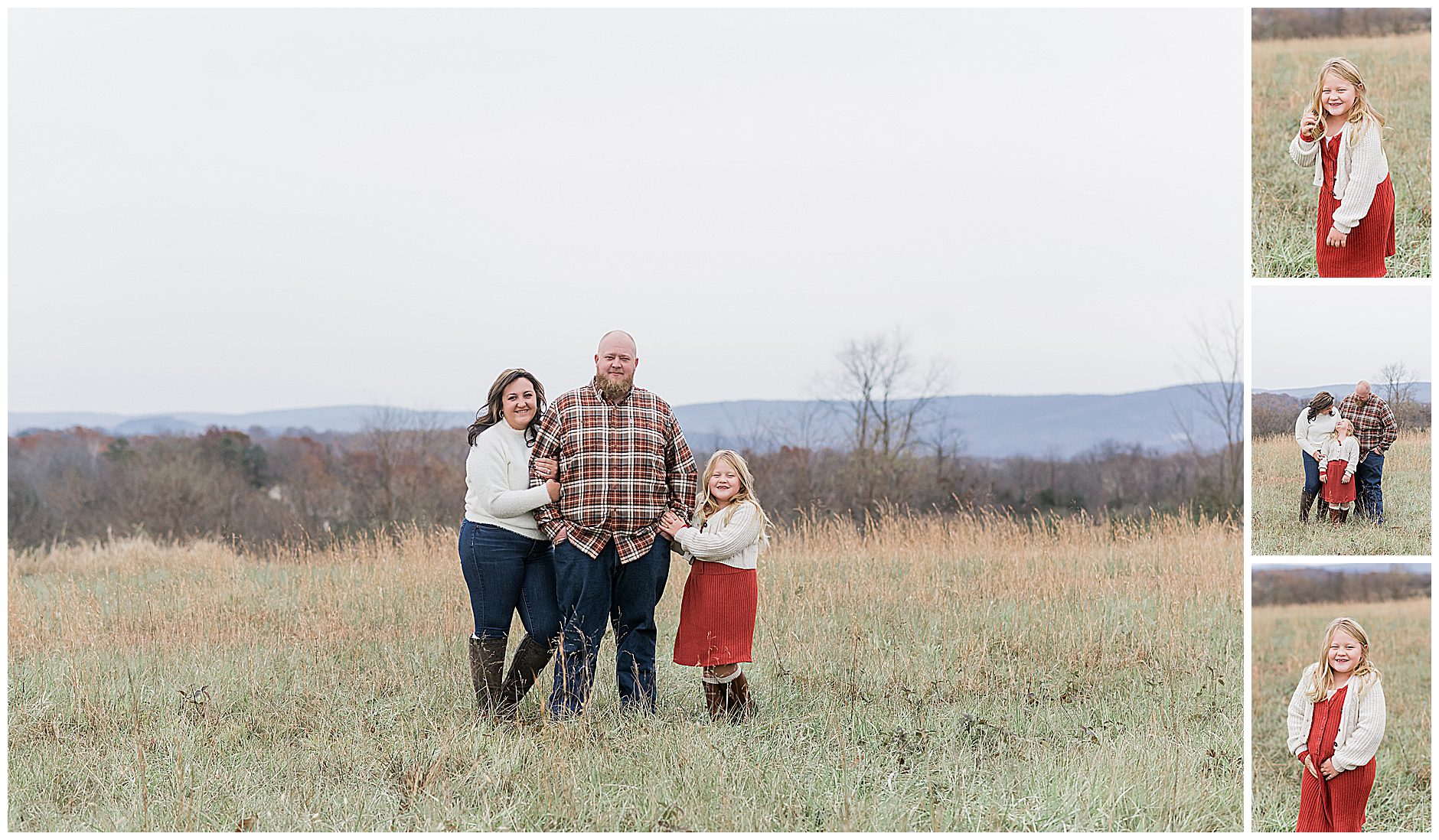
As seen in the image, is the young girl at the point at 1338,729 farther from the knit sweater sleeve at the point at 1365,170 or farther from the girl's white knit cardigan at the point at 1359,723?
the knit sweater sleeve at the point at 1365,170

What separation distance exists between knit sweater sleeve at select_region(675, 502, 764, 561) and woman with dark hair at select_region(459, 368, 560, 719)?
2.28 feet

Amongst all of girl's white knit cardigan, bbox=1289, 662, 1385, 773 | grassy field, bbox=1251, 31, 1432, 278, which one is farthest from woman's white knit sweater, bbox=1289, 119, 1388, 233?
girl's white knit cardigan, bbox=1289, 662, 1385, 773

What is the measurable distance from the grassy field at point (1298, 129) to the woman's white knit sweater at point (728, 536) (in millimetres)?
2965

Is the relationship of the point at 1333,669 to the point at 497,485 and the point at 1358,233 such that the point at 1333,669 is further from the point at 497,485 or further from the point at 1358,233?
the point at 497,485

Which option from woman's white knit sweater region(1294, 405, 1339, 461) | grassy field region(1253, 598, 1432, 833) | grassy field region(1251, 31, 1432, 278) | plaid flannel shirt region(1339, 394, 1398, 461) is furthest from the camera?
grassy field region(1253, 598, 1432, 833)

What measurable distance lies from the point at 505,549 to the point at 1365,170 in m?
4.14

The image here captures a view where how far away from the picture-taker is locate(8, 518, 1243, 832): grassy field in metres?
4.85

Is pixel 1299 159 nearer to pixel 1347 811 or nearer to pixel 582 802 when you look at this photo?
pixel 1347 811

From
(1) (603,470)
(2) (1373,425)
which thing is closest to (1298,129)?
(2) (1373,425)

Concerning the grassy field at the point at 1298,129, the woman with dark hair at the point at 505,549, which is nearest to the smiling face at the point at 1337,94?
the grassy field at the point at 1298,129

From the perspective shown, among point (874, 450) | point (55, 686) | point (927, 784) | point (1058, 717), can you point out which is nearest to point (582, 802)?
point (927, 784)

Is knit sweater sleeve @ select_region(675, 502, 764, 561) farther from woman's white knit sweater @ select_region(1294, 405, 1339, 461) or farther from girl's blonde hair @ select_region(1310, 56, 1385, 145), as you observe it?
girl's blonde hair @ select_region(1310, 56, 1385, 145)

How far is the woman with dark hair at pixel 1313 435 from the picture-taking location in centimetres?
464

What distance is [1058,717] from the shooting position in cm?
598
